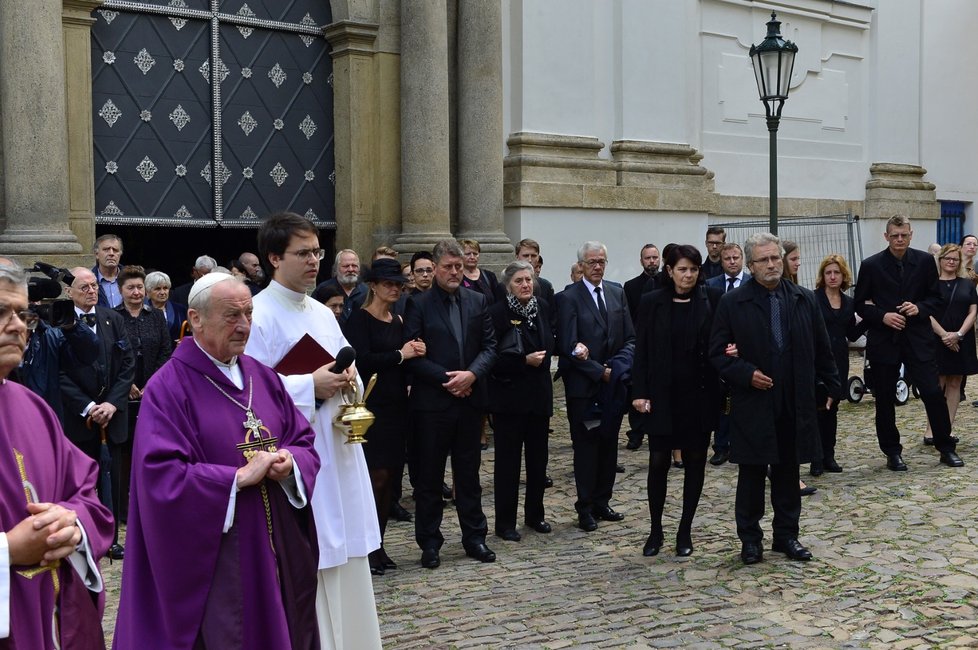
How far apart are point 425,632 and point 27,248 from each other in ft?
21.5

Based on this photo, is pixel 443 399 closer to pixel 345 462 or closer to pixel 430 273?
pixel 430 273

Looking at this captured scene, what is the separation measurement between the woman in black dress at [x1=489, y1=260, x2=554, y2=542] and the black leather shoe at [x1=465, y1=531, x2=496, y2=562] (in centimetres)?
55

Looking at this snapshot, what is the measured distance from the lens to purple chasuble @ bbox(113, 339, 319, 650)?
161 inches

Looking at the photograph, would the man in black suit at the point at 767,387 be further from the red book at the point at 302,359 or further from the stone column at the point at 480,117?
the stone column at the point at 480,117

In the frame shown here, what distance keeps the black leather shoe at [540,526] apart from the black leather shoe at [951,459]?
12.7 feet

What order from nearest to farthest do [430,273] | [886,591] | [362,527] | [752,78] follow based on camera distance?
[362,527] < [886,591] < [430,273] < [752,78]

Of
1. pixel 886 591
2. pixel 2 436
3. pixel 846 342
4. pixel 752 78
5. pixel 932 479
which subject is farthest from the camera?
pixel 752 78

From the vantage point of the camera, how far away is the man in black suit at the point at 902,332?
1023 cm

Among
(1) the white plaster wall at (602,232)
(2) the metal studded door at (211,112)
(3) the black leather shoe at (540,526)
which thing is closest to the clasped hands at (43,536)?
(3) the black leather shoe at (540,526)

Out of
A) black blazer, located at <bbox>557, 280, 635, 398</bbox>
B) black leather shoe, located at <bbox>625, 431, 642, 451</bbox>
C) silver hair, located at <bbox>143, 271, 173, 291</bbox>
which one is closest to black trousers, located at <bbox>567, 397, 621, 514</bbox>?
black blazer, located at <bbox>557, 280, 635, 398</bbox>

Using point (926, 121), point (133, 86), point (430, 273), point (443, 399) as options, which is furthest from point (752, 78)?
point (443, 399)

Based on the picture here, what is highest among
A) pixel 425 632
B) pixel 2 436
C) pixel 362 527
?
pixel 2 436

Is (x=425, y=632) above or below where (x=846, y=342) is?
below

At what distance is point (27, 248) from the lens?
431 inches
